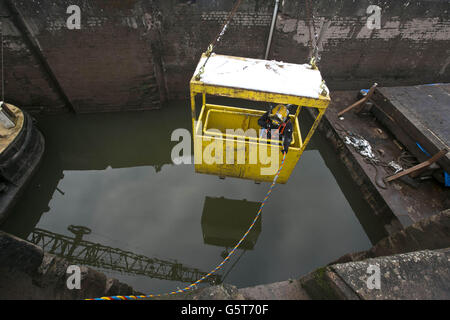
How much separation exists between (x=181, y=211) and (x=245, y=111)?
3.13 metres

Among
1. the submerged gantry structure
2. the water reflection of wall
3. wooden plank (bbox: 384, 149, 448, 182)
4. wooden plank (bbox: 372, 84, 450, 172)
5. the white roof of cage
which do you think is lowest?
the submerged gantry structure

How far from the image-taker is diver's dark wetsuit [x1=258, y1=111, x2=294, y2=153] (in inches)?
180

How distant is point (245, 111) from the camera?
5.69 metres

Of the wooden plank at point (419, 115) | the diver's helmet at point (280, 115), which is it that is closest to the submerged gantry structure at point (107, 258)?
the diver's helmet at point (280, 115)

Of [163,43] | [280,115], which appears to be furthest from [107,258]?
[163,43]

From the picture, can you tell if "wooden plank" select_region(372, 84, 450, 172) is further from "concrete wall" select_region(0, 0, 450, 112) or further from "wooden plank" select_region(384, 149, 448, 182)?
"concrete wall" select_region(0, 0, 450, 112)

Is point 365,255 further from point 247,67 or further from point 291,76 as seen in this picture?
point 247,67

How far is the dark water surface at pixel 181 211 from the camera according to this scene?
4930 mm

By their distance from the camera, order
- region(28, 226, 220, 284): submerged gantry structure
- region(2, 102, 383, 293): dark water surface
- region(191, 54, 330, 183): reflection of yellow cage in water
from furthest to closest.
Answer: region(2, 102, 383, 293): dark water surface < region(28, 226, 220, 284): submerged gantry structure < region(191, 54, 330, 183): reflection of yellow cage in water

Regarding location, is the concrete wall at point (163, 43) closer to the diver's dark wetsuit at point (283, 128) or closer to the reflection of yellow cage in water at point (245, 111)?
the reflection of yellow cage in water at point (245, 111)

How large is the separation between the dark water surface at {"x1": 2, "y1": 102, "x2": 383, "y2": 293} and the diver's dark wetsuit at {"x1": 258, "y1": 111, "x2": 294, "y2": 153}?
1.85 meters

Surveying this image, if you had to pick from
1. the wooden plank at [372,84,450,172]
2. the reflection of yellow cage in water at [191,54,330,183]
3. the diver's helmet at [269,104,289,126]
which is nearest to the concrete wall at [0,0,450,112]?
the wooden plank at [372,84,450,172]

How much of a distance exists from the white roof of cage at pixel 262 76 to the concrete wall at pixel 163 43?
11.3ft

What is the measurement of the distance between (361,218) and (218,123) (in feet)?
15.3
